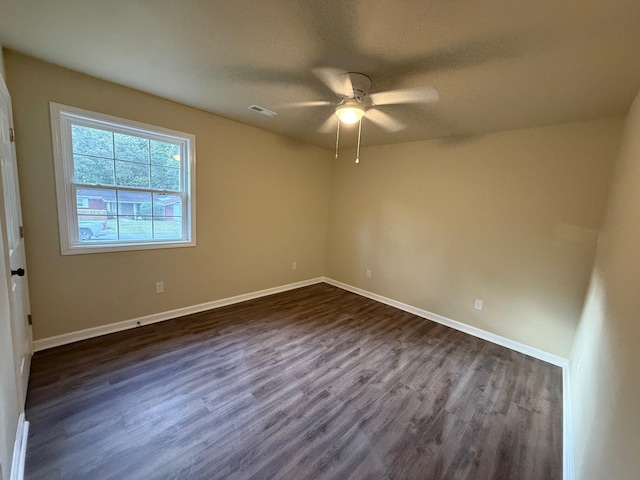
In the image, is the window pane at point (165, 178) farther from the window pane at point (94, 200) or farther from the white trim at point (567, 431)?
the white trim at point (567, 431)

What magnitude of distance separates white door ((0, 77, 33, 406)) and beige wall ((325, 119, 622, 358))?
3.71m

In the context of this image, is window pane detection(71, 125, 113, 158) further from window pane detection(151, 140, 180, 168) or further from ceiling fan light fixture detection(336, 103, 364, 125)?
ceiling fan light fixture detection(336, 103, 364, 125)

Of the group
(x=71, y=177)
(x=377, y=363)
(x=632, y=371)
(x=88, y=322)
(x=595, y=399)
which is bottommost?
(x=377, y=363)

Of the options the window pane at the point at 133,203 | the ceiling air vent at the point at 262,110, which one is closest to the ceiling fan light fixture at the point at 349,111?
the ceiling air vent at the point at 262,110

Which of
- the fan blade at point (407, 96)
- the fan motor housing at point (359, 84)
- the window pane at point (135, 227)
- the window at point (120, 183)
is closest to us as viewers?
the fan motor housing at point (359, 84)

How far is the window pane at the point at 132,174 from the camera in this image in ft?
8.63

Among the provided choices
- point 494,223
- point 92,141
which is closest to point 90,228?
point 92,141

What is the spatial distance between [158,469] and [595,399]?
2.38 metres

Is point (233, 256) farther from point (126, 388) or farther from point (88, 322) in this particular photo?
point (126, 388)

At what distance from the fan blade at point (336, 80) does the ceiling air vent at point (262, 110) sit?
911 millimetres

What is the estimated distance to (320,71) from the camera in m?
1.91

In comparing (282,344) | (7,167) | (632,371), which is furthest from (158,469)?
(632,371)

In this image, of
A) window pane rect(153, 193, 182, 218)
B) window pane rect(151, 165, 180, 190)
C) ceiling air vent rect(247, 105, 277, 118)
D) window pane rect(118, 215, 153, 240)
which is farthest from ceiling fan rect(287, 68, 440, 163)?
window pane rect(118, 215, 153, 240)

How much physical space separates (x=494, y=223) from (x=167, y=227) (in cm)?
371
